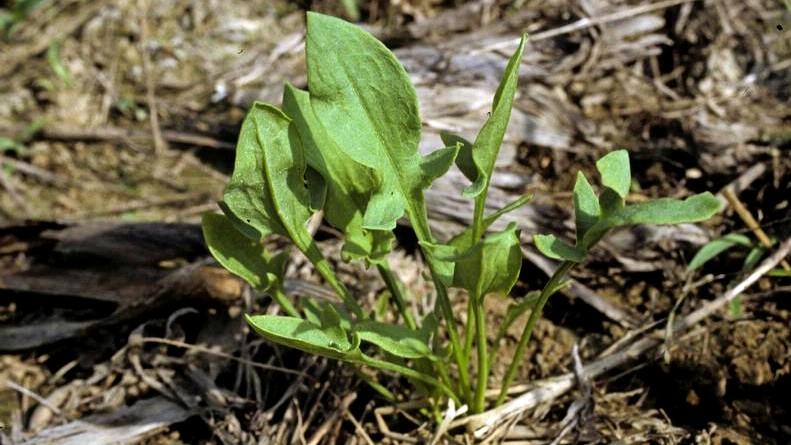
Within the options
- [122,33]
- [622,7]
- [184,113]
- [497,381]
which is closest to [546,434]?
[497,381]

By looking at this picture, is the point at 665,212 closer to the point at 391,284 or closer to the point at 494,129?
the point at 494,129

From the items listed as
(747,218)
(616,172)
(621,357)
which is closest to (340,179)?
(616,172)

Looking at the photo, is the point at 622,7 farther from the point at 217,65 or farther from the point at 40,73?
the point at 40,73

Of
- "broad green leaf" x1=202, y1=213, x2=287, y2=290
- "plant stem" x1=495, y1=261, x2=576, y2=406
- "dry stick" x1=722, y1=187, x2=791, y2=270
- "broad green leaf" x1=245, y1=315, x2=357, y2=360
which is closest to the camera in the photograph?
"broad green leaf" x1=245, y1=315, x2=357, y2=360

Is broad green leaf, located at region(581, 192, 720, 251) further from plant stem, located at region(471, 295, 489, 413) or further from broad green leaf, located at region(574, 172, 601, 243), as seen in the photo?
plant stem, located at region(471, 295, 489, 413)

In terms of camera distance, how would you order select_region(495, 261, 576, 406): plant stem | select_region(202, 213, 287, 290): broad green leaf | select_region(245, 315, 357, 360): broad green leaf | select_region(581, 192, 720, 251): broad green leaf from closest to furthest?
select_region(581, 192, 720, 251): broad green leaf, select_region(245, 315, 357, 360): broad green leaf, select_region(495, 261, 576, 406): plant stem, select_region(202, 213, 287, 290): broad green leaf

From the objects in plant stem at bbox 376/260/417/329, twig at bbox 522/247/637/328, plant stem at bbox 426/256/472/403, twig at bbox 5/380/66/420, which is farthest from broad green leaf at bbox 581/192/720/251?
twig at bbox 5/380/66/420

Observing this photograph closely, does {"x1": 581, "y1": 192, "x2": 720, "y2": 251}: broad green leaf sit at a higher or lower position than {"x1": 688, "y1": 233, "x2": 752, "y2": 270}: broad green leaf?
higher
